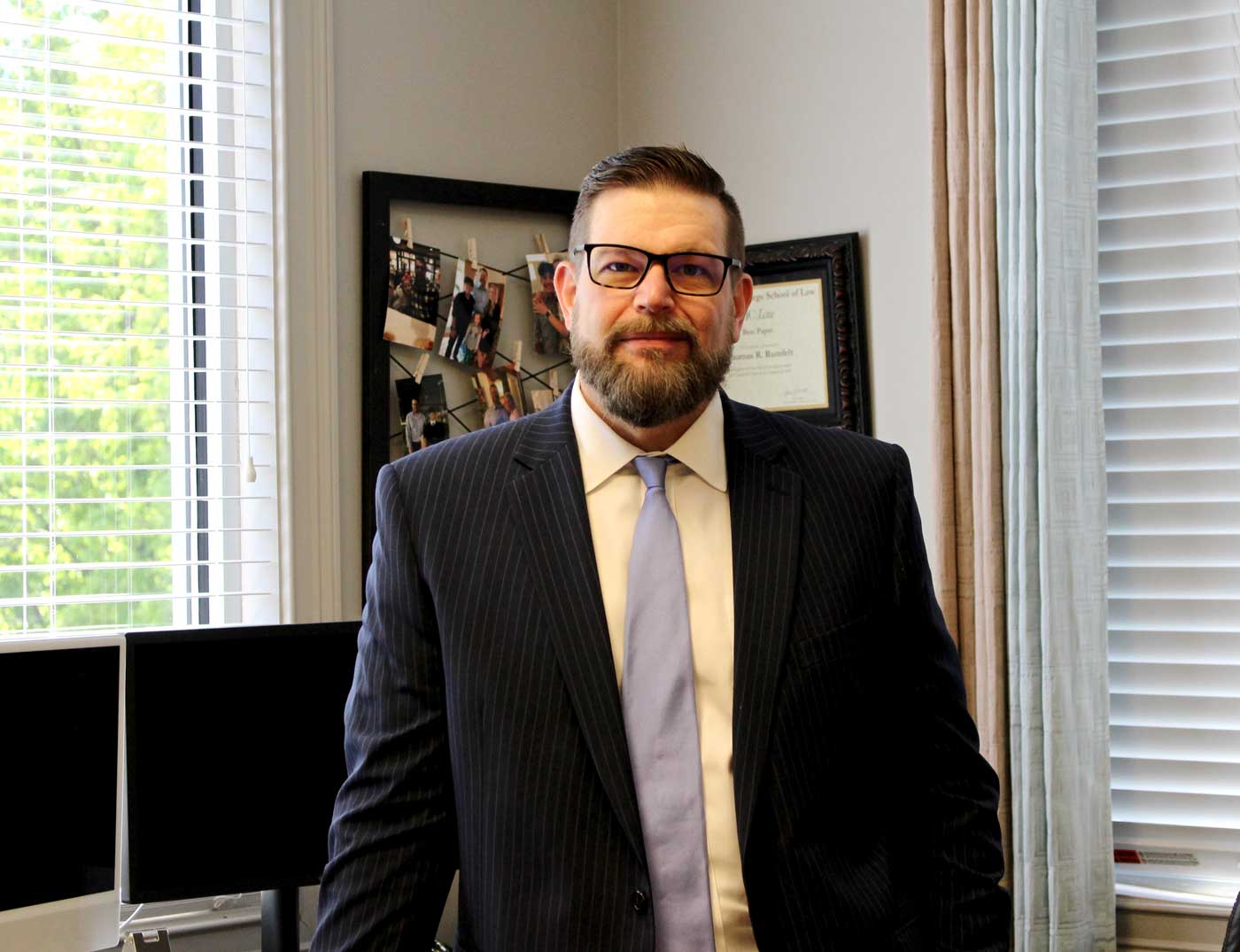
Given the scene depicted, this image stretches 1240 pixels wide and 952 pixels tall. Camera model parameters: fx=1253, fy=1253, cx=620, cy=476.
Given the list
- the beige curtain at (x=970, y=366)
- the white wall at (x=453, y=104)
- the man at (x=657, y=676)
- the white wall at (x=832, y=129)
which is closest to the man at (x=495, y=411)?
the white wall at (x=453, y=104)

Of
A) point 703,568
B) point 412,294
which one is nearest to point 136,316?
point 412,294

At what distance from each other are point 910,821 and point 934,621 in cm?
24

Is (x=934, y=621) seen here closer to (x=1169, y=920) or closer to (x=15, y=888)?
(x=1169, y=920)

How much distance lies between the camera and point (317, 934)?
1364 millimetres

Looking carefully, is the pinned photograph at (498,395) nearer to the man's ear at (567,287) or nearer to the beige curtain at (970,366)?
the beige curtain at (970,366)

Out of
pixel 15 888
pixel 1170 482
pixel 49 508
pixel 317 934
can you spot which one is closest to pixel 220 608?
pixel 49 508

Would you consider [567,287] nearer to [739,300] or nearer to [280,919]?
[739,300]

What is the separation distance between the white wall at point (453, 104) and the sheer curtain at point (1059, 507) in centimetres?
109

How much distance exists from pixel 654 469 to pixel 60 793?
3.35 ft

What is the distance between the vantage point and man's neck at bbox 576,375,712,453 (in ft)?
4.97

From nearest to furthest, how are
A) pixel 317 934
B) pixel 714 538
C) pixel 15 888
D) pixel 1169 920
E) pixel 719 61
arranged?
pixel 317 934, pixel 714 538, pixel 15 888, pixel 1169 920, pixel 719 61

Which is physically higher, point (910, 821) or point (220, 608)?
point (220, 608)

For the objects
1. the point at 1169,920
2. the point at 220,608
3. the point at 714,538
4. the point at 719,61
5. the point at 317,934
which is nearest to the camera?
the point at 317,934

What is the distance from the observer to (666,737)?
4.50 feet
